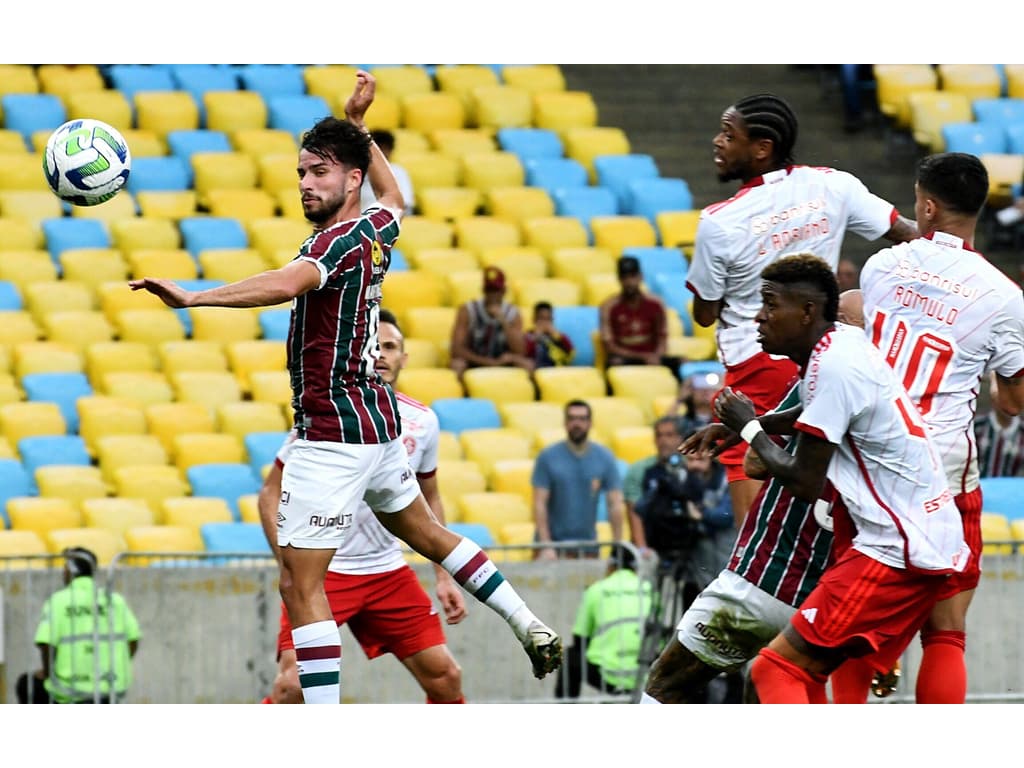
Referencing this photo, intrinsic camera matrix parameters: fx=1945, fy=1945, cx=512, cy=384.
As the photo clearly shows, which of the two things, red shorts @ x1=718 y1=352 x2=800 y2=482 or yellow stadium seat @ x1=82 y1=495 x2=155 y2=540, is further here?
yellow stadium seat @ x1=82 y1=495 x2=155 y2=540

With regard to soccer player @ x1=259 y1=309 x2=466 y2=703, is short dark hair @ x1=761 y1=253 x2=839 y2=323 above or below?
above

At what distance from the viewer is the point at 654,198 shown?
1791 centimetres

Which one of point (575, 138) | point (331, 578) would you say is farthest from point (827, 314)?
point (575, 138)

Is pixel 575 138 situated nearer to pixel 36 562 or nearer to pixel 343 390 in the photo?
pixel 36 562

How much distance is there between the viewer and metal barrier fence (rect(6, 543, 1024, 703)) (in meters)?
12.0

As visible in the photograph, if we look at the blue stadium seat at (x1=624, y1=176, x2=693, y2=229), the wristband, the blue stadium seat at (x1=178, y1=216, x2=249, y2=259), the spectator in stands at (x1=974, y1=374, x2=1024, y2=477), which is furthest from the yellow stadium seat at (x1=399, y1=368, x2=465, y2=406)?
the wristband

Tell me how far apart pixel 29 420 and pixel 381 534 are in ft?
19.9

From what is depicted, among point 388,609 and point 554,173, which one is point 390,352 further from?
point 554,173

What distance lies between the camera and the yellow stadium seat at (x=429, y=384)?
49.2 feet

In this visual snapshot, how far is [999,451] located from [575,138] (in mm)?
5925

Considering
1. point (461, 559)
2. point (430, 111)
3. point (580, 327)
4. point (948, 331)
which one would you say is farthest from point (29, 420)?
point (948, 331)

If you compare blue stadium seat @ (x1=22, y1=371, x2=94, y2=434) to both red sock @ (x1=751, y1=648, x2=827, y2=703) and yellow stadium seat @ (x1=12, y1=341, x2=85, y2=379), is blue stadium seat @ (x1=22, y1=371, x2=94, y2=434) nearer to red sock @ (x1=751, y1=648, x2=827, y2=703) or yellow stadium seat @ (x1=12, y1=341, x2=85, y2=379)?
yellow stadium seat @ (x1=12, y1=341, x2=85, y2=379)

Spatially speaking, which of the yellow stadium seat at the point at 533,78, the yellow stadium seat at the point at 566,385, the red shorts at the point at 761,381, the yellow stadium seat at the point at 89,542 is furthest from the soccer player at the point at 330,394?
the yellow stadium seat at the point at 533,78

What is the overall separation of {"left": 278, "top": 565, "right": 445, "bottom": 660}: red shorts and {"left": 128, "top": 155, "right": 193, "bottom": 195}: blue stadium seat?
8.72m
